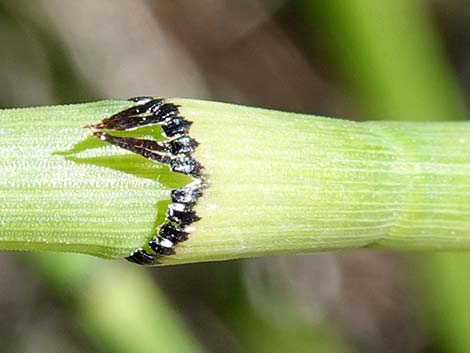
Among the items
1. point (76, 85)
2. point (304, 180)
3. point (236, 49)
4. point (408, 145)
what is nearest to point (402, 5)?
point (236, 49)

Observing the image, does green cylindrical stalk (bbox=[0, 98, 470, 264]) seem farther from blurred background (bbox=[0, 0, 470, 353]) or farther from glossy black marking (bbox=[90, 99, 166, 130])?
blurred background (bbox=[0, 0, 470, 353])

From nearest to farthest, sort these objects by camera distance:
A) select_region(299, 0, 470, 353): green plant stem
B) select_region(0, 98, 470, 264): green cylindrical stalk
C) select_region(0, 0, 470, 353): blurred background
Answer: select_region(0, 98, 470, 264): green cylindrical stalk → select_region(299, 0, 470, 353): green plant stem → select_region(0, 0, 470, 353): blurred background

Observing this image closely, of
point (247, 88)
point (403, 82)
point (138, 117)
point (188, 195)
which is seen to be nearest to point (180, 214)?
point (188, 195)

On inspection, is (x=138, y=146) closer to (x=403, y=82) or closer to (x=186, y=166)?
(x=186, y=166)

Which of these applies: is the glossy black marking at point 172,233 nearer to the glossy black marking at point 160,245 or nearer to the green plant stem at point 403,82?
the glossy black marking at point 160,245

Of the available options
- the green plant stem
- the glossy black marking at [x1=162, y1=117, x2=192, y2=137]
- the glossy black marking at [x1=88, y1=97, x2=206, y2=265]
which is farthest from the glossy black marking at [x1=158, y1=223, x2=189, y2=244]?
the green plant stem
